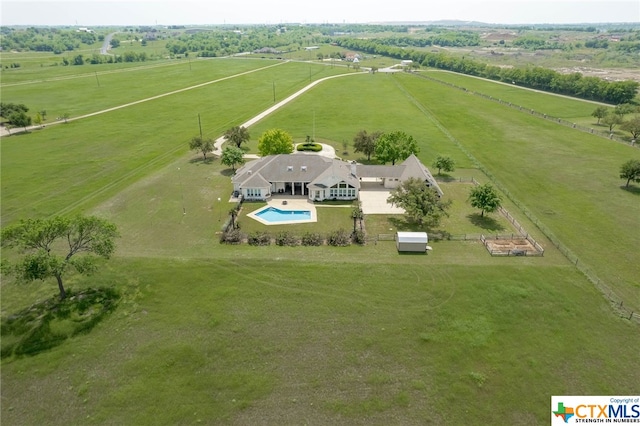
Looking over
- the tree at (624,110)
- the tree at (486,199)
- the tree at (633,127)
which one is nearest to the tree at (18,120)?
the tree at (486,199)

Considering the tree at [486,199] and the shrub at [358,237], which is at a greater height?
the tree at [486,199]

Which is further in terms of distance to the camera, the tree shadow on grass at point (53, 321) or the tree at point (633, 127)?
the tree at point (633, 127)

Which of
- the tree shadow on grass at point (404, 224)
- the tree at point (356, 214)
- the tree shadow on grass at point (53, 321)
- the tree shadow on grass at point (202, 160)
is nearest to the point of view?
the tree shadow on grass at point (53, 321)

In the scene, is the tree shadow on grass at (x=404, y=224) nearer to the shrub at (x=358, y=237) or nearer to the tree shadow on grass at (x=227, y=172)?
the shrub at (x=358, y=237)

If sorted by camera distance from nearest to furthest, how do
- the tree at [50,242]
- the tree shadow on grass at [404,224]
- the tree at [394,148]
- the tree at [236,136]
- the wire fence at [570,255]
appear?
1. the tree at [50,242]
2. the wire fence at [570,255]
3. the tree shadow on grass at [404,224]
4. the tree at [394,148]
5. the tree at [236,136]

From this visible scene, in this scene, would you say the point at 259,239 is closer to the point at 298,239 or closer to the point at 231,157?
the point at 298,239

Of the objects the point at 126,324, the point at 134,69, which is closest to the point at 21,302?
the point at 126,324

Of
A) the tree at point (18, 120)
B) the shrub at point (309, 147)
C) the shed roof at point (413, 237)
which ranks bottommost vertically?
the shed roof at point (413, 237)
